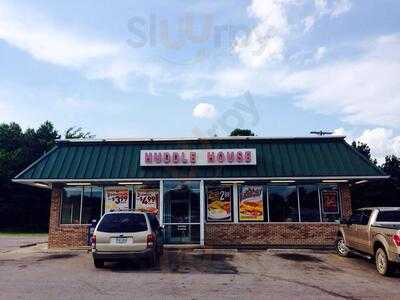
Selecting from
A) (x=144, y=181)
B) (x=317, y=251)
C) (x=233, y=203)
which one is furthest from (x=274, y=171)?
(x=144, y=181)

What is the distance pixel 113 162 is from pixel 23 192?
1207 inches

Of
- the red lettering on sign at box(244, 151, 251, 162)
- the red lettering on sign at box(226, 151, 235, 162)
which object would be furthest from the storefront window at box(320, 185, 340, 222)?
the red lettering on sign at box(226, 151, 235, 162)

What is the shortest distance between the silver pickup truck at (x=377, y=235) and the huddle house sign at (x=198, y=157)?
19.7ft

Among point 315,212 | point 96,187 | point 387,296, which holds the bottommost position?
point 387,296

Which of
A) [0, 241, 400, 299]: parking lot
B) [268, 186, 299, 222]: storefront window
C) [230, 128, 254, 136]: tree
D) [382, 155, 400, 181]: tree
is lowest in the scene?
[0, 241, 400, 299]: parking lot

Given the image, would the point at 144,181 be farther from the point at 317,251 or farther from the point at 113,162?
the point at 317,251

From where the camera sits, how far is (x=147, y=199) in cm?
2170

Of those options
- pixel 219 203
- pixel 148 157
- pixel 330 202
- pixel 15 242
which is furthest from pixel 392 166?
pixel 15 242

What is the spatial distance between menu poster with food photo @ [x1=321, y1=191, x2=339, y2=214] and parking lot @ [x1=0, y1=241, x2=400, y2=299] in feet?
15.6

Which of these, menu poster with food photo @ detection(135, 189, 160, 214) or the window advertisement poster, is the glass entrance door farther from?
the window advertisement poster

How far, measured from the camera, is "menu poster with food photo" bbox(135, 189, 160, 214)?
21641mm

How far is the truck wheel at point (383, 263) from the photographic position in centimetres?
1224

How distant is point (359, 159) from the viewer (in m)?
21.0

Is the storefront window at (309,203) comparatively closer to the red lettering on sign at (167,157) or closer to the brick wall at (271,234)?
the brick wall at (271,234)
